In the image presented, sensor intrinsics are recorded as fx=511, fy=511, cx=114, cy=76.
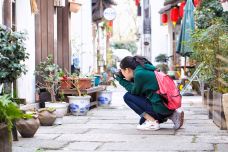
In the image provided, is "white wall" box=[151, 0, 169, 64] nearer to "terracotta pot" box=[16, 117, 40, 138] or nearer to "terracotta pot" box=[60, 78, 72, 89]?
"terracotta pot" box=[60, 78, 72, 89]

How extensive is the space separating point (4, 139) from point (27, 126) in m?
1.61

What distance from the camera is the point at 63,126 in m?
8.58

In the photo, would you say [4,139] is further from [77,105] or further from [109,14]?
[109,14]

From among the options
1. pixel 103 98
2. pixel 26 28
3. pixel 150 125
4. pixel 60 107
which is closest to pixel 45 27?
pixel 26 28

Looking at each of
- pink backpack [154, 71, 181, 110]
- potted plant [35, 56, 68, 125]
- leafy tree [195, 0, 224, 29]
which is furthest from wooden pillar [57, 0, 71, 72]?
pink backpack [154, 71, 181, 110]

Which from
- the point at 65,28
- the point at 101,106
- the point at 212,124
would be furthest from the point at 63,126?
the point at 65,28

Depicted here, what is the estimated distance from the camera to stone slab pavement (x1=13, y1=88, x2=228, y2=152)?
632 cm

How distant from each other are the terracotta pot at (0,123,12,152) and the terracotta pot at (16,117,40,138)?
153 cm

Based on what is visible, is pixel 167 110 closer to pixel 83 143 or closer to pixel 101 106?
pixel 83 143

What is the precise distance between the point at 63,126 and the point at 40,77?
2.67m

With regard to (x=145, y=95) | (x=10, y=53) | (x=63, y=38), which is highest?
(x=63, y=38)

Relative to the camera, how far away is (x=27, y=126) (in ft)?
22.9

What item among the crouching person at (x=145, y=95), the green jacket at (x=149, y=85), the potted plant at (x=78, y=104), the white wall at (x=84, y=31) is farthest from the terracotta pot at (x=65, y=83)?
the white wall at (x=84, y=31)

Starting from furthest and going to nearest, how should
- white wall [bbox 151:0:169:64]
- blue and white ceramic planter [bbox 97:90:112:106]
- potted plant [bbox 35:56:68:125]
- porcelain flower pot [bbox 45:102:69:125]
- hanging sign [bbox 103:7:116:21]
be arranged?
white wall [bbox 151:0:169:64], hanging sign [bbox 103:7:116:21], blue and white ceramic planter [bbox 97:90:112:106], potted plant [bbox 35:56:68:125], porcelain flower pot [bbox 45:102:69:125]
